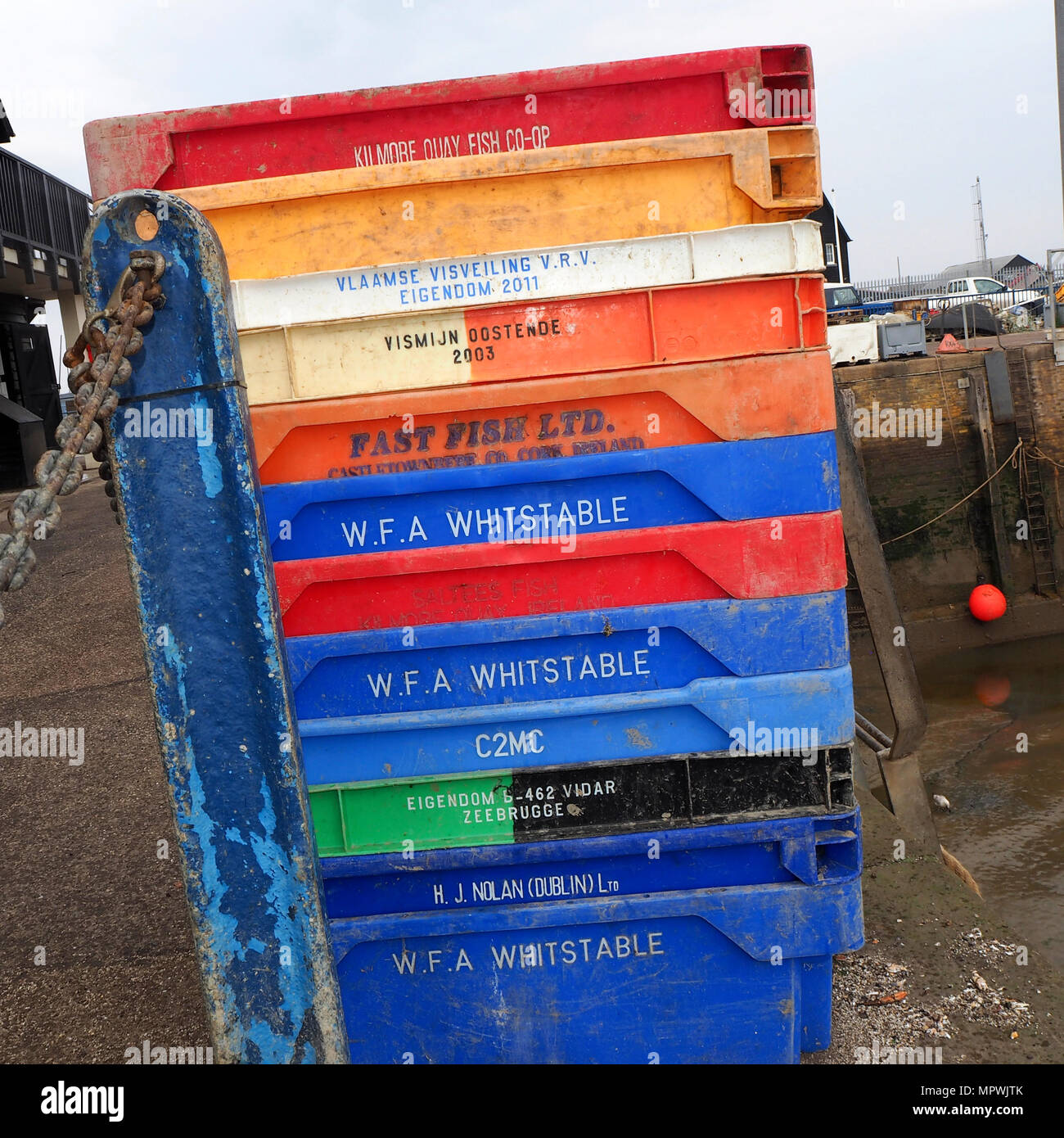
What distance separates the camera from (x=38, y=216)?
16828mm

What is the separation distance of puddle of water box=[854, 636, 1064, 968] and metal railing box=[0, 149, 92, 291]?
1351 cm

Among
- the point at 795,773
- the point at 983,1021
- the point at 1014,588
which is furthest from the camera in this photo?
the point at 1014,588

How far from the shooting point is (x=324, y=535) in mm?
2480

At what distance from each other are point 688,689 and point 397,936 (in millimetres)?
985

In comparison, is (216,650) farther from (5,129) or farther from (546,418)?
(5,129)

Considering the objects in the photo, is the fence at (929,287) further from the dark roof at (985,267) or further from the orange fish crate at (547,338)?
the orange fish crate at (547,338)

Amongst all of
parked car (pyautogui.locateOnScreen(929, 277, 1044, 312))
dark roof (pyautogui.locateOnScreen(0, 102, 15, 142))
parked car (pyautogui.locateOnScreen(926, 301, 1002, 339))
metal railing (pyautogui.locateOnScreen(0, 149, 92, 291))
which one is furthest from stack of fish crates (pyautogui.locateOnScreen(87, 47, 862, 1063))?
parked car (pyautogui.locateOnScreen(929, 277, 1044, 312))

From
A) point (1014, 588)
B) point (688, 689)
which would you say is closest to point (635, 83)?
point (688, 689)

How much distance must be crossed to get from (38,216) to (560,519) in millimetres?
17568

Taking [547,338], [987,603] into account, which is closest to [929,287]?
[987,603]

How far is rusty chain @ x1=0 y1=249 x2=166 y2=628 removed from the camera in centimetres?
155

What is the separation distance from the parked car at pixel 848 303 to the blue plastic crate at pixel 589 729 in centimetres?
2373
